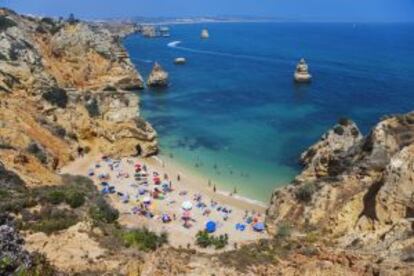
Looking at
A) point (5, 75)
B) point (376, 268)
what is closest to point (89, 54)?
point (5, 75)

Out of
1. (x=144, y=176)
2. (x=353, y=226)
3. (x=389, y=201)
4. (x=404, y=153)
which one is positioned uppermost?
(x=404, y=153)

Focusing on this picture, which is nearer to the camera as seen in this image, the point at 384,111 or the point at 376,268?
the point at 376,268

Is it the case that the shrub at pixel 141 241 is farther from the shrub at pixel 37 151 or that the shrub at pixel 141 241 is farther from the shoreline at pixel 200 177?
the shrub at pixel 37 151

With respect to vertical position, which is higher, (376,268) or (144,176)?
(376,268)

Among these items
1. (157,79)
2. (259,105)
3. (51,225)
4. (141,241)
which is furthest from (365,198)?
(157,79)

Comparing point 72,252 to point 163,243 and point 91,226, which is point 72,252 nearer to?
point 91,226

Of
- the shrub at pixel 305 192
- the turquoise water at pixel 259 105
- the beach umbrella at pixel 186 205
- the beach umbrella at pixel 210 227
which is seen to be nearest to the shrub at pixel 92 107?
the turquoise water at pixel 259 105
